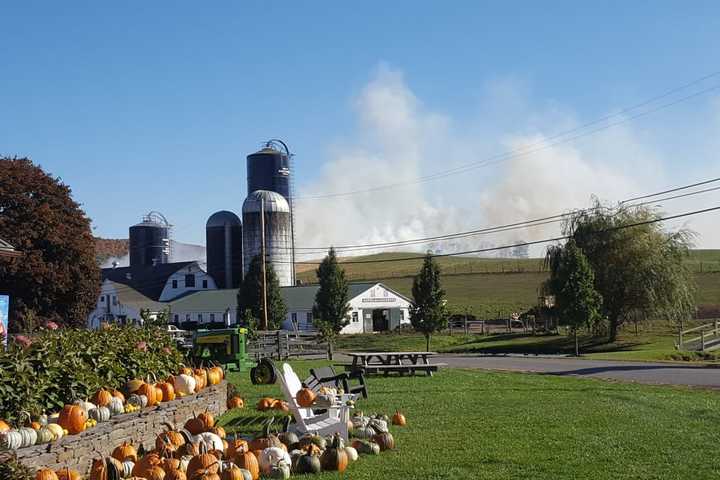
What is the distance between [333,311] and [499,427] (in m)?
40.9

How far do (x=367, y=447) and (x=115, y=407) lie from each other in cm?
329

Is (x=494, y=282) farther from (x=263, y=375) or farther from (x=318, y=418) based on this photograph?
(x=318, y=418)

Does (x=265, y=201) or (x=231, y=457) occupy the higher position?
(x=265, y=201)

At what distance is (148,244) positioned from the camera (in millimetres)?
93812

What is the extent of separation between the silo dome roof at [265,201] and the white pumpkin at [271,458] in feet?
198

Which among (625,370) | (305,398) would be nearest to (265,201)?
(625,370)

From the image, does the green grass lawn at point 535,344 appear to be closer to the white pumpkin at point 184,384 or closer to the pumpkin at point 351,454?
the white pumpkin at point 184,384

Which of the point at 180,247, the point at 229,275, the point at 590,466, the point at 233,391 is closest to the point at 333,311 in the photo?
the point at 229,275

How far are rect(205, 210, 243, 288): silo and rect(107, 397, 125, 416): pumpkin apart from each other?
221 ft

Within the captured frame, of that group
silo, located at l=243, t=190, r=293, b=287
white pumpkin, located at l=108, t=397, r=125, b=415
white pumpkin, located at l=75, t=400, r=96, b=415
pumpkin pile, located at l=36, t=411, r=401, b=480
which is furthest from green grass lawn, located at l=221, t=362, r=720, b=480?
silo, located at l=243, t=190, r=293, b=287

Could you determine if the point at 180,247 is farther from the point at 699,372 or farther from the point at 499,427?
the point at 499,427

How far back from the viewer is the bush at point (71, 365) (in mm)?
9203

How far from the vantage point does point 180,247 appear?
142000 millimetres

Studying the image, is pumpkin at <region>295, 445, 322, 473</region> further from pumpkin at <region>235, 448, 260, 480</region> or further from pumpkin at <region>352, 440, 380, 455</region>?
pumpkin at <region>352, 440, 380, 455</region>
